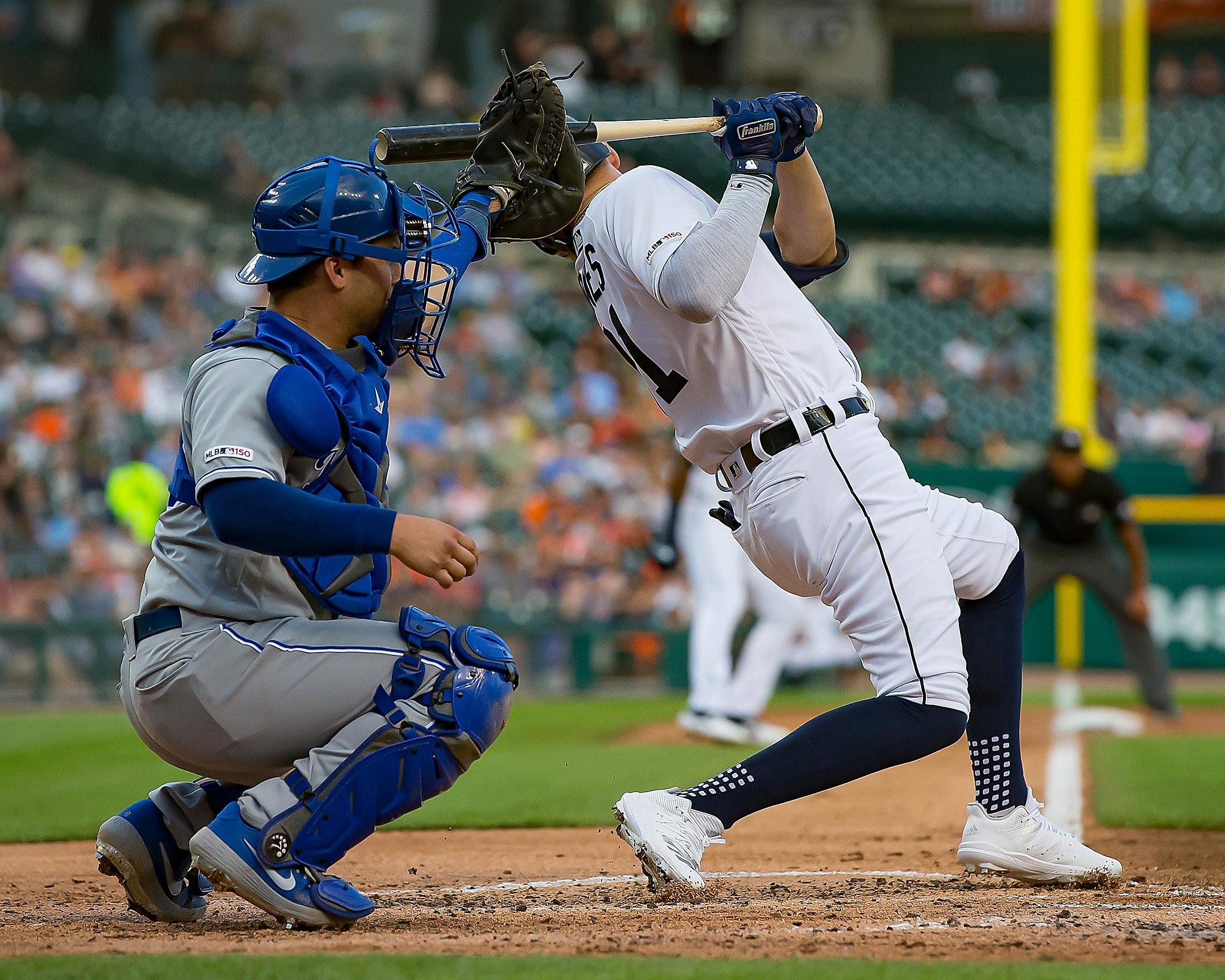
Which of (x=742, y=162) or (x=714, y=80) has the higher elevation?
(x=714, y=80)

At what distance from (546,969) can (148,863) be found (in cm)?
104

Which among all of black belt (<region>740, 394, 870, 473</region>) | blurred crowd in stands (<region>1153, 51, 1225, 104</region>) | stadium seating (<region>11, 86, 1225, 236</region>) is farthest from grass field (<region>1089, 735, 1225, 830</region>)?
blurred crowd in stands (<region>1153, 51, 1225, 104</region>)

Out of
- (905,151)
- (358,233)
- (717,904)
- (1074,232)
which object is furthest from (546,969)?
(905,151)

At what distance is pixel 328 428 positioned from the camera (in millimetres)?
2717

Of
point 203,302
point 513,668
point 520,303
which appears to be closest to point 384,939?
point 513,668

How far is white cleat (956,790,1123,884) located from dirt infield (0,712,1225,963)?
0.16ft

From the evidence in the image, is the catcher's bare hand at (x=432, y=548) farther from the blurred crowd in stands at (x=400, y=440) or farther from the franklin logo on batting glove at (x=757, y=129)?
the blurred crowd in stands at (x=400, y=440)

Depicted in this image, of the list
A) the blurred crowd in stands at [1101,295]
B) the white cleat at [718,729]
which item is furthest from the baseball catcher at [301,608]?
the blurred crowd in stands at [1101,295]

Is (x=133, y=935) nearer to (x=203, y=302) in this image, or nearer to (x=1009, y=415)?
(x=203, y=302)

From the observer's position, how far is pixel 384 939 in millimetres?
2676

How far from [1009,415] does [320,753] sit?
14.1m

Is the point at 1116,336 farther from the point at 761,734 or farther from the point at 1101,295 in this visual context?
the point at 761,734

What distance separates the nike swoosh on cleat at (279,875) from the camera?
2691 mm

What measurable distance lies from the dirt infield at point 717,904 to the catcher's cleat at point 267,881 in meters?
0.04
